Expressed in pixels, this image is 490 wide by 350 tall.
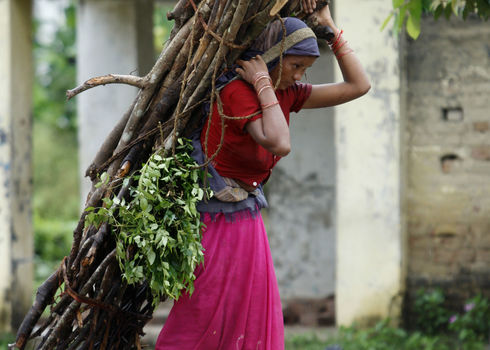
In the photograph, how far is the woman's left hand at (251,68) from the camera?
259 centimetres

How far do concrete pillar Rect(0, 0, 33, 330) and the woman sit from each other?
143 inches

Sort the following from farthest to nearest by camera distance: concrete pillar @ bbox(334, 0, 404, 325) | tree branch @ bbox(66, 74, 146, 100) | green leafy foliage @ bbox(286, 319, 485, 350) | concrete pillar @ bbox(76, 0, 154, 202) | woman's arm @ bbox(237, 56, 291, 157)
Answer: concrete pillar @ bbox(76, 0, 154, 202) → concrete pillar @ bbox(334, 0, 404, 325) → green leafy foliage @ bbox(286, 319, 485, 350) → tree branch @ bbox(66, 74, 146, 100) → woman's arm @ bbox(237, 56, 291, 157)

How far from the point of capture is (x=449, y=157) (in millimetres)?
5578

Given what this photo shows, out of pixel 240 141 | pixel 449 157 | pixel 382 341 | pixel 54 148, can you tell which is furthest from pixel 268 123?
pixel 54 148

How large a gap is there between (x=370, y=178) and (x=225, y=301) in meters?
2.95

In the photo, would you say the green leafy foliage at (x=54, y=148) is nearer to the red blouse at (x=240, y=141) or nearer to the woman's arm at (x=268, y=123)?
the red blouse at (x=240, y=141)

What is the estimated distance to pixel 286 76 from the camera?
266cm

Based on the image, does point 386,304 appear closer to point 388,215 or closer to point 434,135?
point 388,215

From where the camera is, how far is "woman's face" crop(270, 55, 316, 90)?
2607mm

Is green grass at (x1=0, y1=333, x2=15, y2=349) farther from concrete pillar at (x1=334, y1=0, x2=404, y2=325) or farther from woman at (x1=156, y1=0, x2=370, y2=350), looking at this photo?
woman at (x1=156, y1=0, x2=370, y2=350)

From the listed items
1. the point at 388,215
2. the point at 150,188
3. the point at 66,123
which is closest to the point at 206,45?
the point at 150,188

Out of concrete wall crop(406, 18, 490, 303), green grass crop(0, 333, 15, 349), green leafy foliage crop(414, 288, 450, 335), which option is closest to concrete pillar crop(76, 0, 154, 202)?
green grass crop(0, 333, 15, 349)

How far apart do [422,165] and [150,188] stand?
345 cm

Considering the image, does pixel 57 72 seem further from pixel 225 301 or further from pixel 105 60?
pixel 225 301
